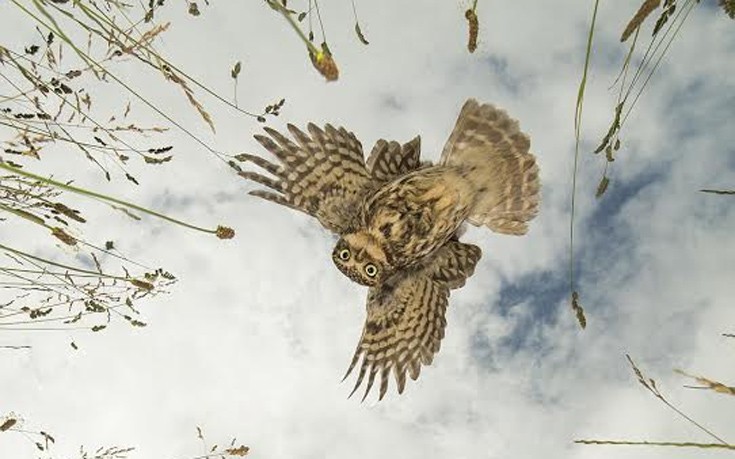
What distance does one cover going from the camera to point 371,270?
415cm

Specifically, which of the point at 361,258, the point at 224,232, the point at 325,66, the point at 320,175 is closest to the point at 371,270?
the point at 361,258

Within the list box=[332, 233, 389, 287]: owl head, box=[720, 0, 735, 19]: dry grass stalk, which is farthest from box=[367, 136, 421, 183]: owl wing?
box=[720, 0, 735, 19]: dry grass stalk

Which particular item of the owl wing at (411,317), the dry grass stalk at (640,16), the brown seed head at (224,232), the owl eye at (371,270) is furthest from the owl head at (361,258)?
the dry grass stalk at (640,16)

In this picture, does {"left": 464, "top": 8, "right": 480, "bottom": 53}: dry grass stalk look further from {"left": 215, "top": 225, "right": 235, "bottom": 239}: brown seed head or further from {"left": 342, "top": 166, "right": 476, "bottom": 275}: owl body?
{"left": 342, "top": 166, "right": 476, "bottom": 275}: owl body

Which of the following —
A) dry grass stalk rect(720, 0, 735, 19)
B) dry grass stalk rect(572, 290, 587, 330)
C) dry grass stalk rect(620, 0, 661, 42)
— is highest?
dry grass stalk rect(720, 0, 735, 19)

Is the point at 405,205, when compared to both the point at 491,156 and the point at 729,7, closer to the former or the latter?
the point at 491,156

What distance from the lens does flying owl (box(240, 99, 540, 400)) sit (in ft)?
13.7

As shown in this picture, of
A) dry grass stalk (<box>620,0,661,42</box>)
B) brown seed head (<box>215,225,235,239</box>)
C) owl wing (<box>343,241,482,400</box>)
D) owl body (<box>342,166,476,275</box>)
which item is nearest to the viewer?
dry grass stalk (<box>620,0,661,42</box>)

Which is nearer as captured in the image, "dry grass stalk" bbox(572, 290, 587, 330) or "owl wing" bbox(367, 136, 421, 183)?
"dry grass stalk" bbox(572, 290, 587, 330)

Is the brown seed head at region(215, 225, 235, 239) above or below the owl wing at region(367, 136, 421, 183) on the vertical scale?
below

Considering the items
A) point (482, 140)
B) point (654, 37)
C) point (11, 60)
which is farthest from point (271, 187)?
point (654, 37)

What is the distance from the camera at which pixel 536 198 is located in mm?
5125

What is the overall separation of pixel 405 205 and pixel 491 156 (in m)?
1.16

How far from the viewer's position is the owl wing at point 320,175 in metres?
4.40
